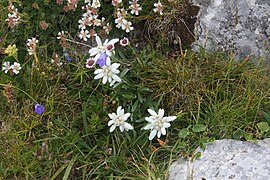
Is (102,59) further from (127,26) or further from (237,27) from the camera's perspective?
(237,27)

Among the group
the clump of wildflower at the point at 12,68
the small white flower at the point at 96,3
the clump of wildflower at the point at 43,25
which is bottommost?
the clump of wildflower at the point at 12,68

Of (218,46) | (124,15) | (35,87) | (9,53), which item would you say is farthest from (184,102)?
(9,53)

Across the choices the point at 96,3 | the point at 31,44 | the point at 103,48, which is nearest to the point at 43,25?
the point at 31,44

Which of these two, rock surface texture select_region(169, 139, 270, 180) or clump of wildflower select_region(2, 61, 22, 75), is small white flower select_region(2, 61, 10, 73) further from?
rock surface texture select_region(169, 139, 270, 180)

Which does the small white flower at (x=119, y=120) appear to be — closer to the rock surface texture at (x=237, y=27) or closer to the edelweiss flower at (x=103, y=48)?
the edelweiss flower at (x=103, y=48)

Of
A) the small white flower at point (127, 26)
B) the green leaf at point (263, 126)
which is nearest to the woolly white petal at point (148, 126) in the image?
the green leaf at point (263, 126)

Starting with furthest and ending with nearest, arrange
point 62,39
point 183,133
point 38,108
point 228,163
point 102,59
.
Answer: point 62,39
point 38,108
point 183,133
point 102,59
point 228,163

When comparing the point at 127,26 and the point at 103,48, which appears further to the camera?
the point at 127,26
